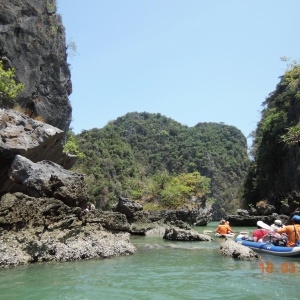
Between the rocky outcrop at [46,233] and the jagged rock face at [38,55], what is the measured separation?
31.2ft

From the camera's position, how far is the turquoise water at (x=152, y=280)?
227 inches

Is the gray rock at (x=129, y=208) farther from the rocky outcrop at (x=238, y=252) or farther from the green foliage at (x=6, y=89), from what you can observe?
the rocky outcrop at (x=238, y=252)

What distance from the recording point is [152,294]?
19.1 feet

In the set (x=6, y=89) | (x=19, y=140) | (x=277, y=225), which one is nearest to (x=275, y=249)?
(x=277, y=225)

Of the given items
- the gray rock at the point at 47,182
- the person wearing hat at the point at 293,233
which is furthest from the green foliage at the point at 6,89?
the person wearing hat at the point at 293,233

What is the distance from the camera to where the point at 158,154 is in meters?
81.6

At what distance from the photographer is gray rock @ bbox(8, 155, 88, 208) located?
379 inches

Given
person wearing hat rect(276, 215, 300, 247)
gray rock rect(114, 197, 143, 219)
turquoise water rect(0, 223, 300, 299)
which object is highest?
gray rock rect(114, 197, 143, 219)

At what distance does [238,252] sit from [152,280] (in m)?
3.57

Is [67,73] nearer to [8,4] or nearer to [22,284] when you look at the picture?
[8,4]

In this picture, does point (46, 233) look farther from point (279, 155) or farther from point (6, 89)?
point (279, 155)

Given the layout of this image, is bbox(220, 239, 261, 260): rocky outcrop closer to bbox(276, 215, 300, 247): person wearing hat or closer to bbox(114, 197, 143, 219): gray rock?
bbox(276, 215, 300, 247): person wearing hat

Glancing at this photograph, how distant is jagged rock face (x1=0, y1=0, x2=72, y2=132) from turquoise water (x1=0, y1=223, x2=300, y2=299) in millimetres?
11563

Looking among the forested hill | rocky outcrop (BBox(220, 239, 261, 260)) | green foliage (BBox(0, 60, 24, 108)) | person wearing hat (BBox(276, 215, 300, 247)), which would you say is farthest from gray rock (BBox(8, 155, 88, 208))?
the forested hill
